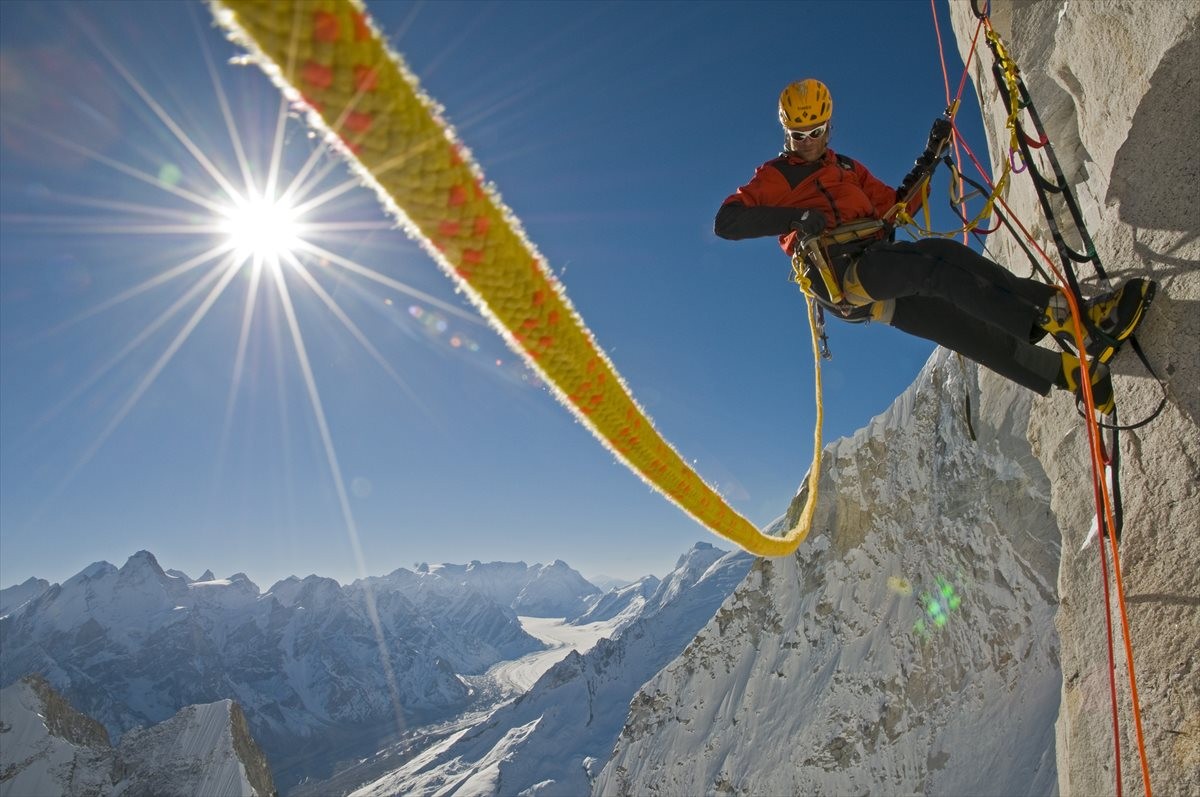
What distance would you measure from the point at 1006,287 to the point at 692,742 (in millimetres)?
63084

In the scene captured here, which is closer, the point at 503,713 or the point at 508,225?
the point at 508,225

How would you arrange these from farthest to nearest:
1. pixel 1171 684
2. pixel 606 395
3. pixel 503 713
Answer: pixel 503 713, pixel 1171 684, pixel 606 395

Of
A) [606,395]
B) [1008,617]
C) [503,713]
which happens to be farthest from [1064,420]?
[503,713]

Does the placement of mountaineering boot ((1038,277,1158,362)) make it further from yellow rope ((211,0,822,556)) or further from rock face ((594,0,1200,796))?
yellow rope ((211,0,822,556))

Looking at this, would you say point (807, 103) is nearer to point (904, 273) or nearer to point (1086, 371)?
point (904, 273)

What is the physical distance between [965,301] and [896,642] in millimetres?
48531

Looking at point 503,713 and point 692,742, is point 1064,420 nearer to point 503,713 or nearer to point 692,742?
point 692,742

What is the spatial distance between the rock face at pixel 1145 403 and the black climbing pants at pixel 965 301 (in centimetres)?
46

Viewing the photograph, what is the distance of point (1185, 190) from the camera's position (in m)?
2.91

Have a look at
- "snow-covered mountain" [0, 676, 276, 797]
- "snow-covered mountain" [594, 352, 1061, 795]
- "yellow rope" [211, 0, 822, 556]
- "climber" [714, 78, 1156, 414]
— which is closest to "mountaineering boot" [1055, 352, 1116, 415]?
"climber" [714, 78, 1156, 414]

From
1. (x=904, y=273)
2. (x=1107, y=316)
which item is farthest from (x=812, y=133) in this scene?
(x=1107, y=316)

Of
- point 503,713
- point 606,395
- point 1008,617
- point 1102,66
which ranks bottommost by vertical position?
point 503,713

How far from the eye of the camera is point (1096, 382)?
324 centimetres

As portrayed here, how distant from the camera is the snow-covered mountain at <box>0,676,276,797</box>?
84.4 metres
